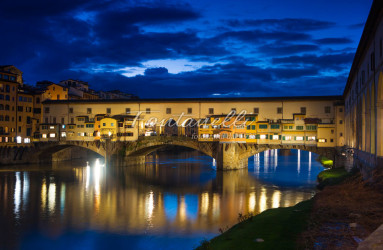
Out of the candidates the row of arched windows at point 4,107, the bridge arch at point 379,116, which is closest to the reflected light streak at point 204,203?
the bridge arch at point 379,116

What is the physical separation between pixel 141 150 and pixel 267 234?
185ft

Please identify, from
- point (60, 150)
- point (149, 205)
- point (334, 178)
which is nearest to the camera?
point (149, 205)

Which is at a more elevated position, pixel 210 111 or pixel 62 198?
pixel 210 111

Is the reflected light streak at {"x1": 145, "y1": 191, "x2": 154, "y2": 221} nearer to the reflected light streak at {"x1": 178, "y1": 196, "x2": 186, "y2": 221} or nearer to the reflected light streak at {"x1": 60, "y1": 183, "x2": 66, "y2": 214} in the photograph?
the reflected light streak at {"x1": 178, "y1": 196, "x2": 186, "y2": 221}

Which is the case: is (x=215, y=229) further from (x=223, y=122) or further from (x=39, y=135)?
(x=39, y=135)

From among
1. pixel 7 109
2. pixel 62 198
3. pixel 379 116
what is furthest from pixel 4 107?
pixel 379 116

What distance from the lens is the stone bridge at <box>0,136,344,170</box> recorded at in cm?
6050

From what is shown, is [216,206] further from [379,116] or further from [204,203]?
[379,116]

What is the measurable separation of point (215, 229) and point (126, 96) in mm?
131441

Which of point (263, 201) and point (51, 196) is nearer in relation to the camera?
point (263, 201)

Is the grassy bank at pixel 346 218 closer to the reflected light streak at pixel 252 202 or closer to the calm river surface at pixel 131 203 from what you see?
the calm river surface at pixel 131 203

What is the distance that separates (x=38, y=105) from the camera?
3194 inches

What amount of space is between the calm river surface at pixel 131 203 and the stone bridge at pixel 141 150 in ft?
11.6

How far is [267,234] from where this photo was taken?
56.5 ft
